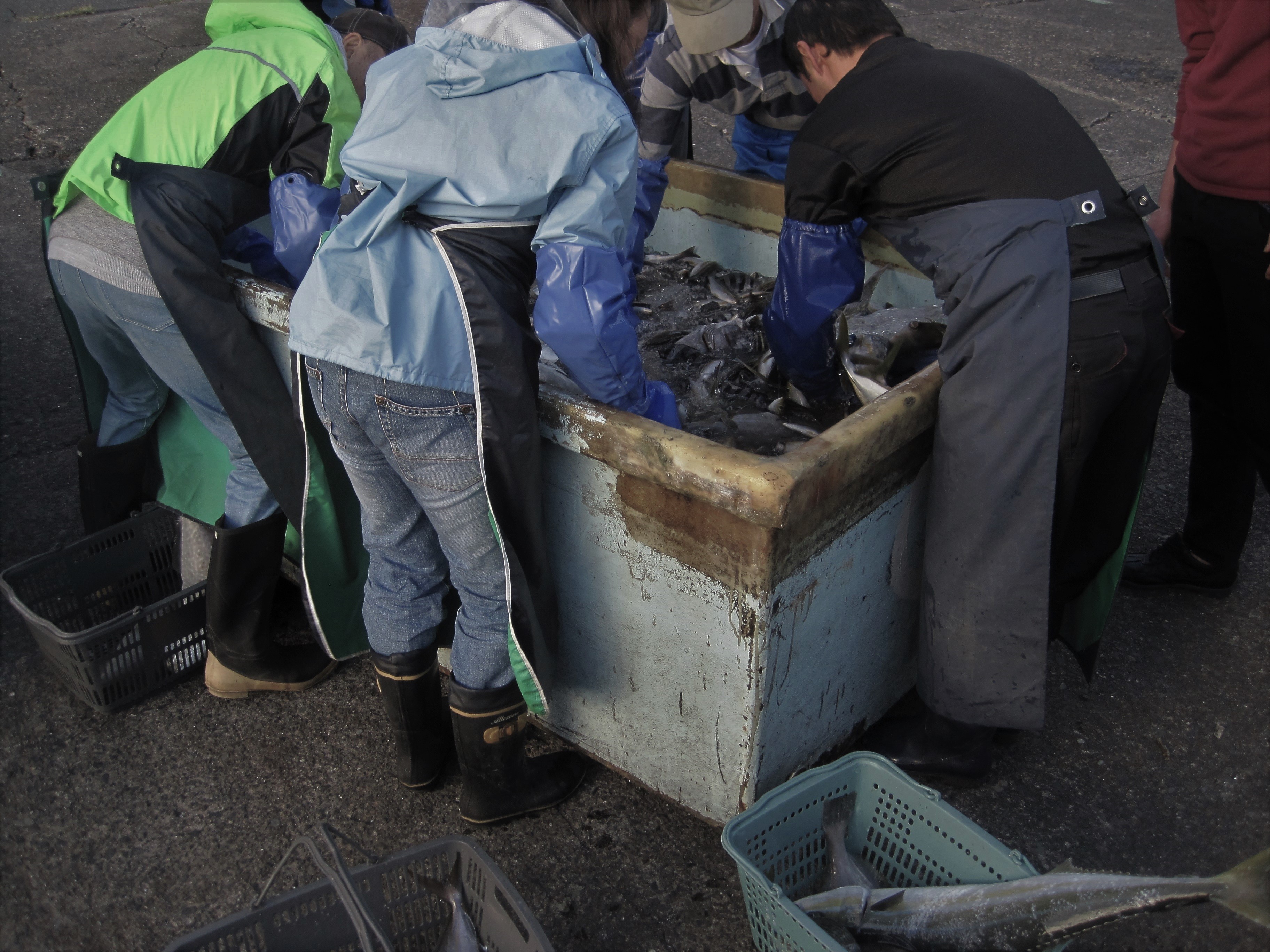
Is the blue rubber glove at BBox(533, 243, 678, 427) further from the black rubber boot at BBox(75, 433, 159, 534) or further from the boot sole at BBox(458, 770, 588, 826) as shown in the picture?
the black rubber boot at BBox(75, 433, 159, 534)

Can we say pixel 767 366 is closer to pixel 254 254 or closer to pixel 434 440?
pixel 434 440

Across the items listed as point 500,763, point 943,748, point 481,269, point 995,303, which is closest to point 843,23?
point 995,303

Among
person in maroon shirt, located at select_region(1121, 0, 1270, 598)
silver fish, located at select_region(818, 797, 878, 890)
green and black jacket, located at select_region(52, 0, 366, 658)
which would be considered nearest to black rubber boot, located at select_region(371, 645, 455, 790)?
green and black jacket, located at select_region(52, 0, 366, 658)

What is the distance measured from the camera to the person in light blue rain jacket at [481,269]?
68.8 inches

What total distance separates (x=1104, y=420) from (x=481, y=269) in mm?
1365

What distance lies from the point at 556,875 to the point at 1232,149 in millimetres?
2326

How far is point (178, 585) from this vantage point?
3.01m

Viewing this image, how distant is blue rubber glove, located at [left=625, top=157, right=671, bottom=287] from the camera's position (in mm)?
2955

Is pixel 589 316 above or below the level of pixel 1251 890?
above

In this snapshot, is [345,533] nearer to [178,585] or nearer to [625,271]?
[178,585]

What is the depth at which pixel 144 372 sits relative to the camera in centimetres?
286

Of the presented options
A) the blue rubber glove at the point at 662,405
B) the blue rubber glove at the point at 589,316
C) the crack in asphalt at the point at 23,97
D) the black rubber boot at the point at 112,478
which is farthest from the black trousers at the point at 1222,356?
the crack in asphalt at the point at 23,97

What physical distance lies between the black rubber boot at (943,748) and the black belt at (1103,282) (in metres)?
1.00

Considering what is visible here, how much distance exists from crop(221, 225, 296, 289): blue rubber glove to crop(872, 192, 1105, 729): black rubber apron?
151 centimetres
